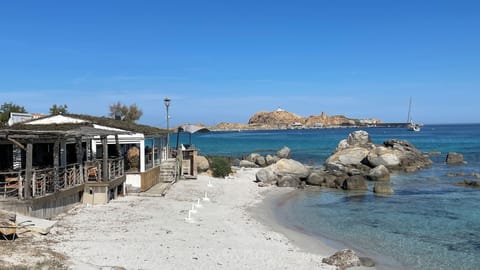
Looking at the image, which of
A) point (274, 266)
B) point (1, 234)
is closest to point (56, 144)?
point (1, 234)

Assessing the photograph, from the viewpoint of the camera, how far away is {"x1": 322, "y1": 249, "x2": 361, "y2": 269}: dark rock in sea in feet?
46.2

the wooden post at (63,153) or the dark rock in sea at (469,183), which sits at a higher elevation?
the wooden post at (63,153)

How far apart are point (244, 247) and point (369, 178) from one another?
25.5 meters

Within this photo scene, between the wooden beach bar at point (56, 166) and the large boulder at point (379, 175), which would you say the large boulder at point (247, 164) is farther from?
the wooden beach bar at point (56, 166)

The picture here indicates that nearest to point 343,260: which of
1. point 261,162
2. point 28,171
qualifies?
point 28,171

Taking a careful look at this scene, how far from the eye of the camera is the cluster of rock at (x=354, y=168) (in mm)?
33594

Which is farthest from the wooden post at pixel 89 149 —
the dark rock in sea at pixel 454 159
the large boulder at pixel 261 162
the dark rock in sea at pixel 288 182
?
the dark rock in sea at pixel 454 159

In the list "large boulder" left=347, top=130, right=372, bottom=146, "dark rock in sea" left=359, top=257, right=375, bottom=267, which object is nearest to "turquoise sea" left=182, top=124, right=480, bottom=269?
"dark rock in sea" left=359, top=257, right=375, bottom=267

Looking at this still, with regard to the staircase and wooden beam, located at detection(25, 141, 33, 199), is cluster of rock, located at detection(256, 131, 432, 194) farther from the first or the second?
wooden beam, located at detection(25, 141, 33, 199)

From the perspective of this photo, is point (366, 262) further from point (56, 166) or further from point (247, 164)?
point (247, 164)

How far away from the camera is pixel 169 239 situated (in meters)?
15.2

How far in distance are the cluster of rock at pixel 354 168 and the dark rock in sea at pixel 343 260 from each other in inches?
687

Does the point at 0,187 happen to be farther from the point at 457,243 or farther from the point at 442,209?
the point at 442,209

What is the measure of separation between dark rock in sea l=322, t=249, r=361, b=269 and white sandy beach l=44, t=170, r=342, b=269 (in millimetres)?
328
